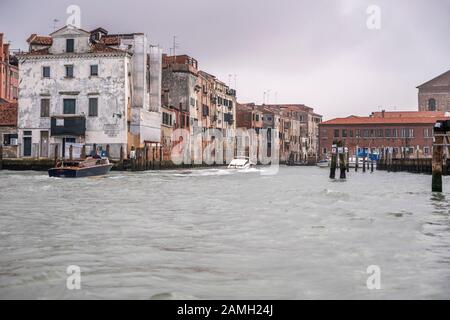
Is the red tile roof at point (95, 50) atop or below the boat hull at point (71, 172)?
atop

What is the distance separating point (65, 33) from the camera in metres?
41.1

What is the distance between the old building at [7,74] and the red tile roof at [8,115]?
10.5 metres

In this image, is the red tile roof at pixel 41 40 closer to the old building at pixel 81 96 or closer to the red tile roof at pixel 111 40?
the old building at pixel 81 96

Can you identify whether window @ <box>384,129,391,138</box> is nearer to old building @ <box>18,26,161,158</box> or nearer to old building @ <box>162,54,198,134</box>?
old building @ <box>162,54,198,134</box>

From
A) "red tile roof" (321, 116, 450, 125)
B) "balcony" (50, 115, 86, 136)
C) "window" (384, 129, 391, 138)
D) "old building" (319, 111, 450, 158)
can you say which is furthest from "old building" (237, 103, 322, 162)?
"balcony" (50, 115, 86, 136)

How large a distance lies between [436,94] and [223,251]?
285 ft

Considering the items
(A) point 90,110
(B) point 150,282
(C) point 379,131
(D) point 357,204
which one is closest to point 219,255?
(B) point 150,282

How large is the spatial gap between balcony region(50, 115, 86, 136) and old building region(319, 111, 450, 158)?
4483 centimetres

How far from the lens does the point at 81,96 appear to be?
4141 cm

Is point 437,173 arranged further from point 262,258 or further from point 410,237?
point 262,258

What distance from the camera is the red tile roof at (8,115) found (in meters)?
42.5

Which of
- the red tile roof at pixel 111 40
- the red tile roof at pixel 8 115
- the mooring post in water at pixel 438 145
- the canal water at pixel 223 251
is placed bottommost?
the canal water at pixel 223 251

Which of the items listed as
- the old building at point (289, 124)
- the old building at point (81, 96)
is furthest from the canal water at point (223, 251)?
the old building at point (289, 124)

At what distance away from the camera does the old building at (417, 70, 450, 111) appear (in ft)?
285
